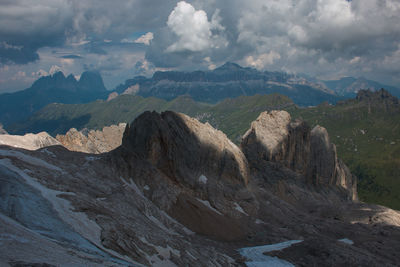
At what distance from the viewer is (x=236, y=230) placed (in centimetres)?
6022

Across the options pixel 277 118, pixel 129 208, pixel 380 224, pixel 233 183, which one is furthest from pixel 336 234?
pixel 277 118

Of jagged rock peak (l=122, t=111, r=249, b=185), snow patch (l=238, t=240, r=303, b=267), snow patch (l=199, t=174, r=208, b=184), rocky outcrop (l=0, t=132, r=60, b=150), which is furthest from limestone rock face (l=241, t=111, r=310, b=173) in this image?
rocky outcrop (l=0, t=132, r=60, b=150)

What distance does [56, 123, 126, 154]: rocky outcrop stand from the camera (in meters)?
139

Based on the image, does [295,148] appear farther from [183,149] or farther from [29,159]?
[29,159]

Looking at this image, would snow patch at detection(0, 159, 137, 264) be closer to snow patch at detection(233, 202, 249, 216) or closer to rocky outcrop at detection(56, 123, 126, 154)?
snow patch at detection(233, 202, 249, 216)

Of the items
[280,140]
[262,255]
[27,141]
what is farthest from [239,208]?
[27,141]

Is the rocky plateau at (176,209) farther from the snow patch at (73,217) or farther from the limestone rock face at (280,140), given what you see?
the limestone rock face at (280,140)

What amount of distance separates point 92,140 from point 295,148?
324 feet

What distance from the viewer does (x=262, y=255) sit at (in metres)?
48.3

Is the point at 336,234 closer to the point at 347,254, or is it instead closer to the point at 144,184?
the point at 347,254

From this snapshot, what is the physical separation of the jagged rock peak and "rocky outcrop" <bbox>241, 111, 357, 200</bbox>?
2323cm

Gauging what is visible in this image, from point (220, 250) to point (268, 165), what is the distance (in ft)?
174

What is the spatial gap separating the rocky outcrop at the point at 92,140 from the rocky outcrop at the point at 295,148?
237ft

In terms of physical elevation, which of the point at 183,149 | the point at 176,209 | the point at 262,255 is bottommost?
the point at 262,255
